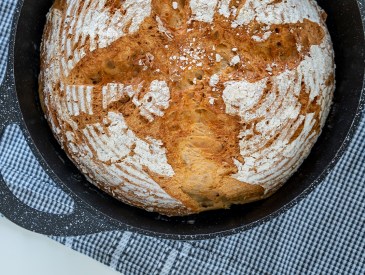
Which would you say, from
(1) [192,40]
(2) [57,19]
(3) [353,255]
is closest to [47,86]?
(2) [57,19]

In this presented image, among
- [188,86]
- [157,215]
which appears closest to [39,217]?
[157,215]

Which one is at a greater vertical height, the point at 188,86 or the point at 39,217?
the point at 188,86

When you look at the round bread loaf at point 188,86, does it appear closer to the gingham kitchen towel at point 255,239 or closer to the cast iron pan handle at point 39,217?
the cast iron pan handle at point 39,217

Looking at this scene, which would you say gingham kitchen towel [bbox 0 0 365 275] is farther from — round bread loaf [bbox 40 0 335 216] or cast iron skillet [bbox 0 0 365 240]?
round bread loaf [bbox 40 0 335 216]

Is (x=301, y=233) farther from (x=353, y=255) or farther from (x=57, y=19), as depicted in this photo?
(x=57, y=19)

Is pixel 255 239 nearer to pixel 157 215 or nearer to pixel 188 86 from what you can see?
pixel 157 215

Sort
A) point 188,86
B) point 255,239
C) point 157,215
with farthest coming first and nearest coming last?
point 255,239 < point 157,215 < point 188,86
